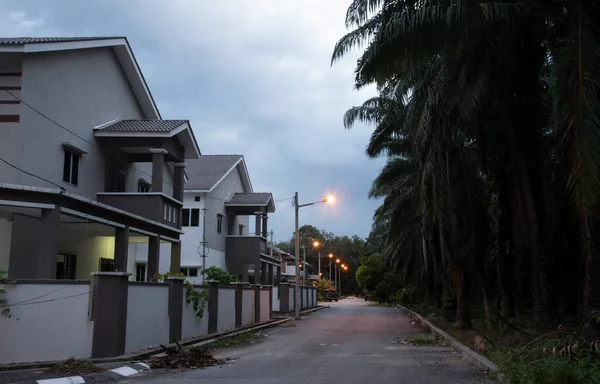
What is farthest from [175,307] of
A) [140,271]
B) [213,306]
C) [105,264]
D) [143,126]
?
[140,271]

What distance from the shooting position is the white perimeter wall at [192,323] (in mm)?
18344

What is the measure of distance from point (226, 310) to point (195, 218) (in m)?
12.7

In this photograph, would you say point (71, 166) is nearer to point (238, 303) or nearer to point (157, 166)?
point (157, 166)

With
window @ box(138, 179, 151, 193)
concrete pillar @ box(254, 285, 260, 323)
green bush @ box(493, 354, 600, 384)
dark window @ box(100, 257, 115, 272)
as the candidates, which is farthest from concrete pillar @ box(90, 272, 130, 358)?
concrete pillar @ box(254, 285, 260, 323)

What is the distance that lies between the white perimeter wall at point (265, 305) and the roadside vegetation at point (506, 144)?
26.2 feet

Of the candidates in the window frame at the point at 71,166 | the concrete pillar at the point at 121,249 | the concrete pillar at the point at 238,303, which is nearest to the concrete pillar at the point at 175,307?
the concrete pillar at the point at 121,249

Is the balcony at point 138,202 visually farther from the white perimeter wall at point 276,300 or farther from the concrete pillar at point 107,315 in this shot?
the white perimeter wall at point 276,300

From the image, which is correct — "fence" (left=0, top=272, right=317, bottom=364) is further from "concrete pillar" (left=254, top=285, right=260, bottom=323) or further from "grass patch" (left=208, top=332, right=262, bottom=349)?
"concrete pillar" (left=254, top=285, right=260, bottom=323)

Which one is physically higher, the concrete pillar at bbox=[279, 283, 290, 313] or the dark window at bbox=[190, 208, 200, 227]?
the dark window at bbox=[190, 208, 200, 227]

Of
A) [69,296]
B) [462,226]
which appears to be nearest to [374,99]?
[462,226]

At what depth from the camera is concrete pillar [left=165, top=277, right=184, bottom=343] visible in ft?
56.3

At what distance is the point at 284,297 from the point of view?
130ft

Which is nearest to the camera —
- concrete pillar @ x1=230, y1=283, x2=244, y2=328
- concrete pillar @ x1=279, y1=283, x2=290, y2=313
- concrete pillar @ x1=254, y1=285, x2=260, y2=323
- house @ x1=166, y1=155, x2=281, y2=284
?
concrete pillar @ x1=230, y1=283, x2=244, y2=328

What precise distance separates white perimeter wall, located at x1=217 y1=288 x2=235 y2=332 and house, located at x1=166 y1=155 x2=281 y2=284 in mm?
10224
